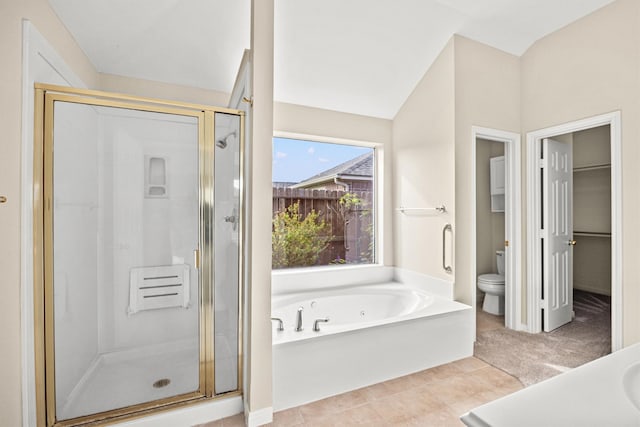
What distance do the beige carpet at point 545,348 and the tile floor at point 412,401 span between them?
0.59 ft

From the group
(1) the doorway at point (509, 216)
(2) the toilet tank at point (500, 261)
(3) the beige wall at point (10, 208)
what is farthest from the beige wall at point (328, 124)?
(2) the toilet tank at point (500, 261)

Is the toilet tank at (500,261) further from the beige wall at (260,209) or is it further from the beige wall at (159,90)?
the beige wall at (159,90)

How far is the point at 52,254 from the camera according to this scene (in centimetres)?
159

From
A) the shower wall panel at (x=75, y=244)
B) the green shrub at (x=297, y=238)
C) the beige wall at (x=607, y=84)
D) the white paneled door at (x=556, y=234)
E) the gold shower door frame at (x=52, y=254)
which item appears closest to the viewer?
the gold shower door frame at (x=52, y=254)

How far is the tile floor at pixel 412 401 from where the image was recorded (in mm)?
1805

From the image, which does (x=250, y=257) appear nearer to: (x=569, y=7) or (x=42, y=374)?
(x=42, y=374)

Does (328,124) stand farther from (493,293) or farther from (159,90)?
(493,293)

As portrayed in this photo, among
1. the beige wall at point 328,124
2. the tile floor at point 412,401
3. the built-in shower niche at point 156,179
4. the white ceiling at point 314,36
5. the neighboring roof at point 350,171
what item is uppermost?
the white ceiling at point 314,36

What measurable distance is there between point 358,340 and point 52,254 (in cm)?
188

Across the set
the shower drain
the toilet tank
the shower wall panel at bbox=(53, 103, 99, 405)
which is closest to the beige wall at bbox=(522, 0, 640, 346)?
the toilet tank

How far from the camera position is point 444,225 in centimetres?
288

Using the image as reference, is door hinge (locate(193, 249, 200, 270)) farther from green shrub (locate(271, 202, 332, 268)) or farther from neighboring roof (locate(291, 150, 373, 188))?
neighboring roof (locate(291, 150, 373, 188))

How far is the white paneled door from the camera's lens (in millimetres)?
3016

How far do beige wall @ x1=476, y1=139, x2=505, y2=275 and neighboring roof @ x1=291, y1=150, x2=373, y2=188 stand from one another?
1645 millimetres
